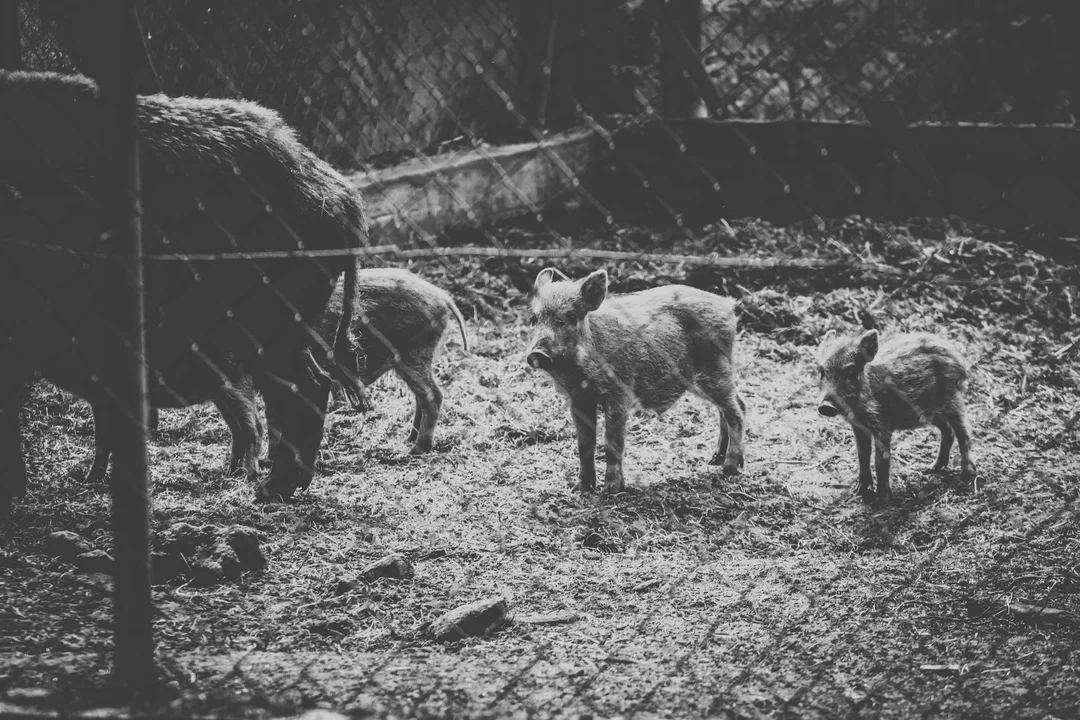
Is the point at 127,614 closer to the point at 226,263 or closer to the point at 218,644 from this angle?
the point at 218,644

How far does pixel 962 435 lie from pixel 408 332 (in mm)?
2510

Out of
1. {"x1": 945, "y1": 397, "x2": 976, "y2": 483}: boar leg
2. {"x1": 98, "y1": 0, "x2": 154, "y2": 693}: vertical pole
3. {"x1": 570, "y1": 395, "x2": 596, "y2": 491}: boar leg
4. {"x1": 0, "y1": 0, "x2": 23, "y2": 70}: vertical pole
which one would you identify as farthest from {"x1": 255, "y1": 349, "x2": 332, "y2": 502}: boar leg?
{"x1": 945, "y1": 397, "x2": 976, "y2": 483}: boar leg

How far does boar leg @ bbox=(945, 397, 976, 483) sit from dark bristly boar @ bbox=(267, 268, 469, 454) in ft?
7.16

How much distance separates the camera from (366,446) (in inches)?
191

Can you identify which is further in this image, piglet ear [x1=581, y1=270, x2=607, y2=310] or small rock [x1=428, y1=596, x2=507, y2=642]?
piglet ear [x1=581, y1=270, x2=607, y2=310]

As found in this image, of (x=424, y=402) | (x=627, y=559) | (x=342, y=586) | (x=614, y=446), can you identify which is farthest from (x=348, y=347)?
(x=627, y=559)

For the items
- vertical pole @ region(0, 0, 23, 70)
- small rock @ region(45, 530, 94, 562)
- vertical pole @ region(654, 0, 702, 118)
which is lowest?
small rock @ region(45, 530, 94, 562)

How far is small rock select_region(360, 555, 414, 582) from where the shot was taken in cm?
325

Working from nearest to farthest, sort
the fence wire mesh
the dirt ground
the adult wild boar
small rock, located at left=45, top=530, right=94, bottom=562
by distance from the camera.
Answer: the dirt ground, the fence wire mesh, small rock, located at left=45, top=530, right=94, bottom=562, the adult wild boar

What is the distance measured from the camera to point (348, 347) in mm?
4336

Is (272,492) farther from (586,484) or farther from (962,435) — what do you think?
(962,435)

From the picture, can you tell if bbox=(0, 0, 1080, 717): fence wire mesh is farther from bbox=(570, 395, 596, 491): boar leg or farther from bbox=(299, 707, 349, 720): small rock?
bbox=(299, 707, 349, 720): small rock

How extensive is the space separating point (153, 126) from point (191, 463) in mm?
1492

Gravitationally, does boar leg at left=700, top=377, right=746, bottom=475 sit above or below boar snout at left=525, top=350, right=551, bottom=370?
below
